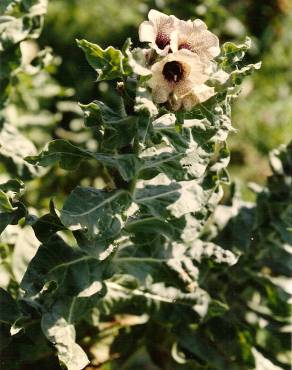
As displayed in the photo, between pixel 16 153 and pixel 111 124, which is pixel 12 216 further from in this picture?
pixel 16 153

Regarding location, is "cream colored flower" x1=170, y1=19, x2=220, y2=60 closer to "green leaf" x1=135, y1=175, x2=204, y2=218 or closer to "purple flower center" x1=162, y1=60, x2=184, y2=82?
"purple flower center" x1=162, y1=60, x2=184, y2=82

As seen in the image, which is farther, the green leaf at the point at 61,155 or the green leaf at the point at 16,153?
the green leaf at the point at 16,153

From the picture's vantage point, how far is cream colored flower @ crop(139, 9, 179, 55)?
A: 1.78 metres

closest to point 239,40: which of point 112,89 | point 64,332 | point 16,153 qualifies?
point 112,89

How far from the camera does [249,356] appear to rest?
286 centimetres

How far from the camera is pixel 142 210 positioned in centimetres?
220

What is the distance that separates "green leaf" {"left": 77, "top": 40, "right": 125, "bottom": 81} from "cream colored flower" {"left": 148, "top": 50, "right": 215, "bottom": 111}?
0.41ft

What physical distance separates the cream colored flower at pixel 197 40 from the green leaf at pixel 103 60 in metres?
0.21

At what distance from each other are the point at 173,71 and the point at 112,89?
102 inches

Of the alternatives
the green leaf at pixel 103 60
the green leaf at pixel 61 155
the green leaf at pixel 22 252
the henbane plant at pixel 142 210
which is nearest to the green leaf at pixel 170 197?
the henbane plant at pixel 142 210

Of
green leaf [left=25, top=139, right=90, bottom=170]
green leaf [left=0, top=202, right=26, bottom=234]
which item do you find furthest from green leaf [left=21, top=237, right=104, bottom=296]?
green leaf [left=25, top=139, right=90, bottom=170]

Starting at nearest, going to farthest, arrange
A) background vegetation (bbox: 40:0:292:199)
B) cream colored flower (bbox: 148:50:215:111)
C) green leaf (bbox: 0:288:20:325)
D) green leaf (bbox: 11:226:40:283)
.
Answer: cream colored flower (bbox: 148:50:215:111)
green leaf (bbox: 0:288:20:325)
green leaf (bbox: 11:226:40:283)
background vegetation (bbox: 40:0:292:199)

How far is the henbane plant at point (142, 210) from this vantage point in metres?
1.81

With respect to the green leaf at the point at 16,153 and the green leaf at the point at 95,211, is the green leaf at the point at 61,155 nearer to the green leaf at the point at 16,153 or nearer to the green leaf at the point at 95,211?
the green leaf at the point at 95,211
